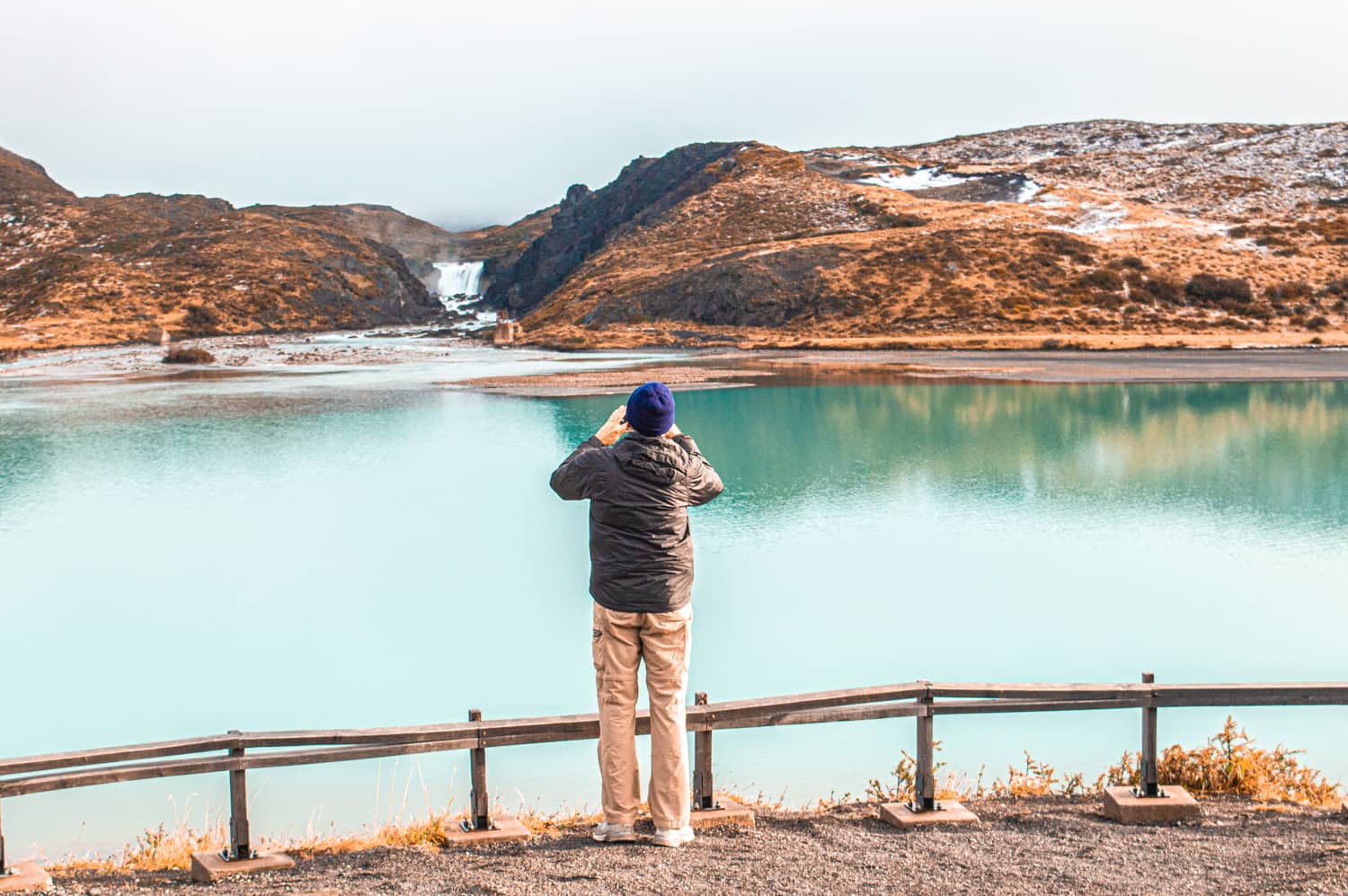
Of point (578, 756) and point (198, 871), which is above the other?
point (198, 871)

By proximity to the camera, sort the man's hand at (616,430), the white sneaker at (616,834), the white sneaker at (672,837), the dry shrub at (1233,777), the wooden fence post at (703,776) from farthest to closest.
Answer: the dry shrub at (1233,777) < the wooden fence post at (703,776) < the white sneaker at (616,834) < the white sneaker at (672,837) < the man's hand at (616,430)

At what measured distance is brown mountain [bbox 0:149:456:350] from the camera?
5064 inches

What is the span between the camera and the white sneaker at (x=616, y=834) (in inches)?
303

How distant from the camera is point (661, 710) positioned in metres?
7.43

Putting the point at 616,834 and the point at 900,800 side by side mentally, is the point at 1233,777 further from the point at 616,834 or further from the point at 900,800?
the point at 616,834

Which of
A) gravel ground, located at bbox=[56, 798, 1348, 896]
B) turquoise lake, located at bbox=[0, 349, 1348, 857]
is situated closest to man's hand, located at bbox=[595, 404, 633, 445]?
gravel ground, located at bbox=[56, 798, 1348, 896]

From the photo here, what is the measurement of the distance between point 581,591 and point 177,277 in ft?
468

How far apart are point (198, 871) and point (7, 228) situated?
641 ft

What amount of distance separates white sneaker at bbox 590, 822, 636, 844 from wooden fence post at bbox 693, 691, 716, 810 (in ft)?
1.96

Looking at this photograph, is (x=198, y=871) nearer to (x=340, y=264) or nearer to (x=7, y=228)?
(x=340, y=264)

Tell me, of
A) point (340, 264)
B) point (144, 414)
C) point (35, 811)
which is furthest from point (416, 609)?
point (340, 264)

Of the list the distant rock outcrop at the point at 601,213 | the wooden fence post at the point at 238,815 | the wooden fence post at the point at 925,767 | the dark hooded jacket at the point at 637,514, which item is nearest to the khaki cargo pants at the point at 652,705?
the dark hooded jacket at the point at 637,514

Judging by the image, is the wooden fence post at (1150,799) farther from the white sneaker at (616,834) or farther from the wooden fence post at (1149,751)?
the white sneaker at (616,834)

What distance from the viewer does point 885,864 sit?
7281 millimetres
